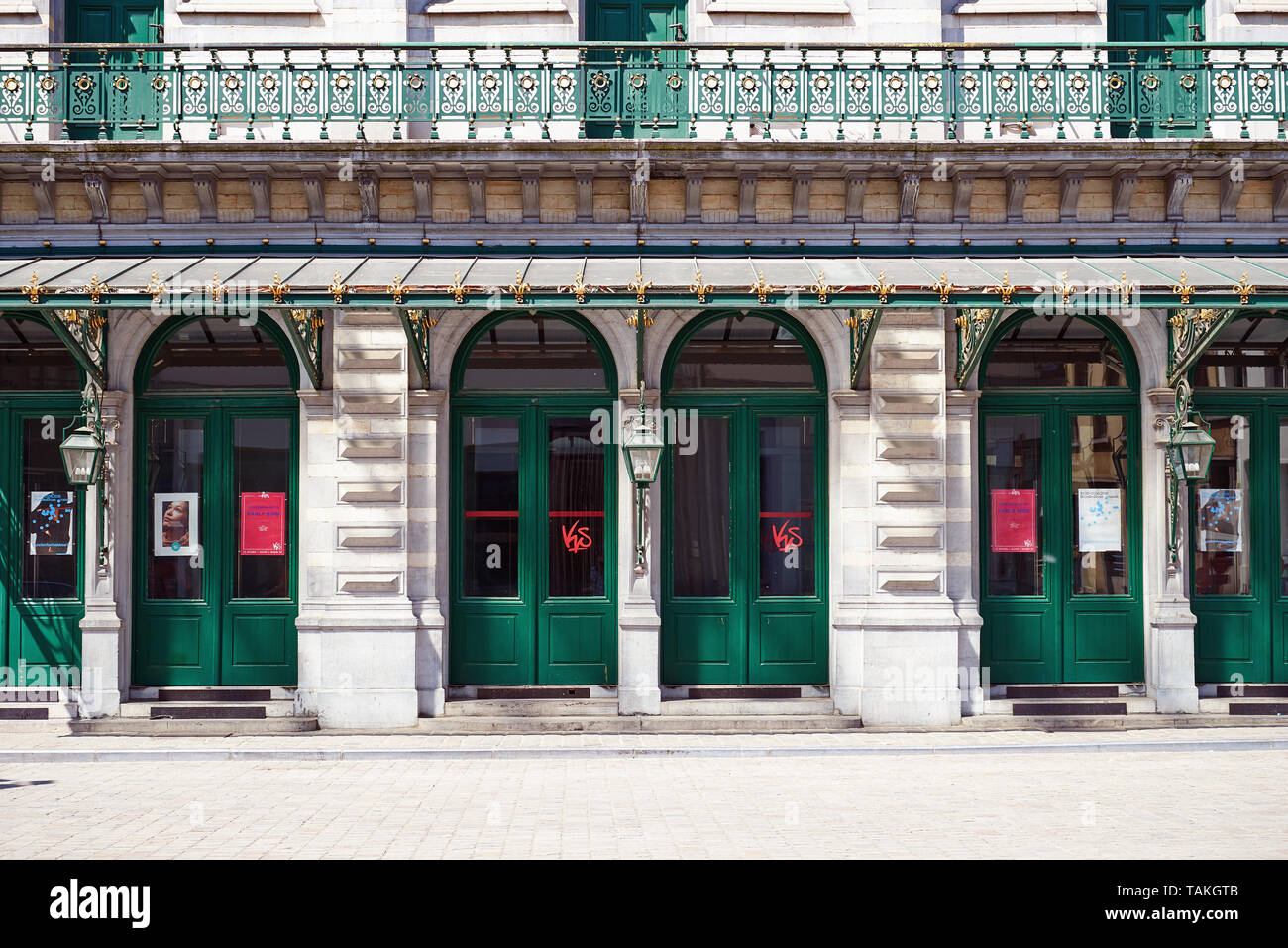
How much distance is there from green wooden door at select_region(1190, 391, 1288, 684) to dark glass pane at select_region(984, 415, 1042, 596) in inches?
72.6

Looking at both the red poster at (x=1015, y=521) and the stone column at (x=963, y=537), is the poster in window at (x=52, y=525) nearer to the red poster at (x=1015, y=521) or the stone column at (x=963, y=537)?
the stone column at (x=963, y=537)

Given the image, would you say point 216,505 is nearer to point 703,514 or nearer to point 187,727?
point 187,727

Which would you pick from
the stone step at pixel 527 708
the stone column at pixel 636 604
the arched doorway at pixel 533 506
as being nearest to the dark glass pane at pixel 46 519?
the arched doorway at pixel 533 506

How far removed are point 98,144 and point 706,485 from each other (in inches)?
303

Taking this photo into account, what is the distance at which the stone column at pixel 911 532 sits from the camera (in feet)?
46.9

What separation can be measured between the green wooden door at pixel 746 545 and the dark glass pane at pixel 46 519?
22.6ft

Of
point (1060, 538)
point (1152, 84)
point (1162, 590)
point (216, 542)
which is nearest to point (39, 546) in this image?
point (216, 542)

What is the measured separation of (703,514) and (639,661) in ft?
6.11

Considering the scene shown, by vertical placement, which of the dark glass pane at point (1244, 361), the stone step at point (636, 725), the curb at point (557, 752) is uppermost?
the dark glass pane at point (1244, 361)

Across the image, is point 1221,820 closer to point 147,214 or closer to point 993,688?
point 993,688

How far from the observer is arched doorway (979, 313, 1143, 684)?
15023mm

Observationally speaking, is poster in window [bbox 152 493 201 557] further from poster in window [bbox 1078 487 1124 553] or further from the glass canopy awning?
poster in window [bbox 1078 487 1124 553]

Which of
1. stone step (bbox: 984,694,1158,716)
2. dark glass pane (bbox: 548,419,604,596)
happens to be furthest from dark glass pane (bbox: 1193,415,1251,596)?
dark glass pane (bbox: 548,419,604,596)

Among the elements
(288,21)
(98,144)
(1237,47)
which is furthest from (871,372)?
(98,144)
